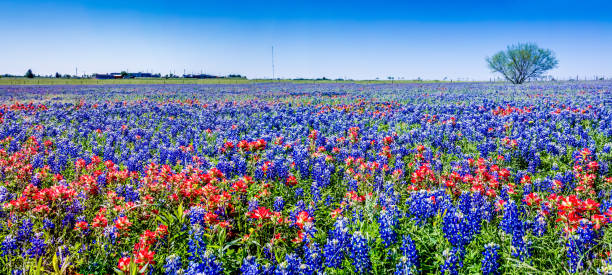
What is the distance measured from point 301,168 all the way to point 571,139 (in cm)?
607

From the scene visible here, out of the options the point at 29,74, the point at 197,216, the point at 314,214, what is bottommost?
the point at 314,214

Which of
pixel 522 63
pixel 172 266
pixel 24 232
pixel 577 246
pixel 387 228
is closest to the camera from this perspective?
pixel 172 266

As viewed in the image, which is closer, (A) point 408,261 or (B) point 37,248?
(A) point 408,261

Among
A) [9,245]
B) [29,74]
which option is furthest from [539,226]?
[29,74]

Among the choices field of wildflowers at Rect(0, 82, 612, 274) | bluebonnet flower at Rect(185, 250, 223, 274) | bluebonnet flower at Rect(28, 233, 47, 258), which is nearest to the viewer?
bluebonnet flower at Rect(185, 250, 223, 274)

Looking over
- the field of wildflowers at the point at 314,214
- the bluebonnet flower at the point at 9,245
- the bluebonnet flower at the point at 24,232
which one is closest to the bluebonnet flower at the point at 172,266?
the field of wildflowers at the point at 314,214

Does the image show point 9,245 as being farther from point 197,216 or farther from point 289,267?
point 289,267

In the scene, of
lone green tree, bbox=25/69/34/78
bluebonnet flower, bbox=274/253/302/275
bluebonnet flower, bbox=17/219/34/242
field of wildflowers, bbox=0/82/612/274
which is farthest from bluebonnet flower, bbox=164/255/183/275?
lone green tree, bbox=25/69/34/78

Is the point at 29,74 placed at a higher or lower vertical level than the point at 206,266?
higher

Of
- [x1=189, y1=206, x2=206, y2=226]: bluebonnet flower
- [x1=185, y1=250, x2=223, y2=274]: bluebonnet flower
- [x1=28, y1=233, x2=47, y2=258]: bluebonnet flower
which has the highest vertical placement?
[x1=189, y1=206, x2=206, y2=226]: bluebonnet flower

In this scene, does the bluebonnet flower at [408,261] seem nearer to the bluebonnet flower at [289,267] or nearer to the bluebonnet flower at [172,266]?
the bluebonnet flower at [289,267]

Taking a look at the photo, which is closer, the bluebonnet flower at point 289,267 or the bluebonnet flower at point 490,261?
the bluebonnet flower at point 289,267

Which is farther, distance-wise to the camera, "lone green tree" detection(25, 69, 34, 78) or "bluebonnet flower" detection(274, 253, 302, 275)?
"lone green tree" detection(25, 69, 34, 78)

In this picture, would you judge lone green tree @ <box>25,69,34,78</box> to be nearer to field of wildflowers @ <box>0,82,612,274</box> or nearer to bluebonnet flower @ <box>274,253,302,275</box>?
field of wildflowers @ <box>0,82,612,274</box>
